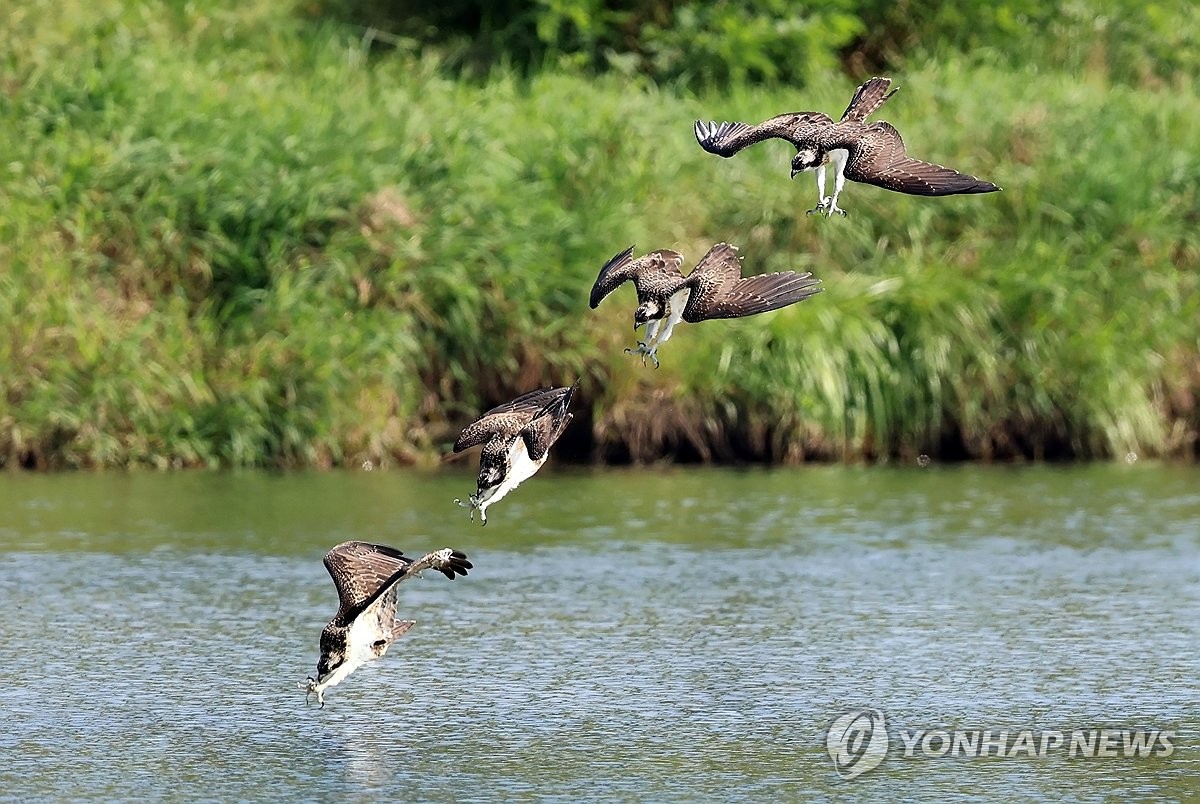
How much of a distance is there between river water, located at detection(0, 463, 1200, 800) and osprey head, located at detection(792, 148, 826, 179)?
5.84 ft

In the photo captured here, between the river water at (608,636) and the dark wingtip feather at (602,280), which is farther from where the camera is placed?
the dark wingtip feather at (602,280)

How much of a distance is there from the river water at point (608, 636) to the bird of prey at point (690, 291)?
1314 mm

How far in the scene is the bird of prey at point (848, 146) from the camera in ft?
22.4

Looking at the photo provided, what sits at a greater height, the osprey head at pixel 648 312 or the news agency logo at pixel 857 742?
the osprey head at pixel 648 312

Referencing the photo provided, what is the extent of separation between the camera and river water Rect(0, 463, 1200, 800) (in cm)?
655

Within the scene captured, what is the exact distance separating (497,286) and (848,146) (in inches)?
299

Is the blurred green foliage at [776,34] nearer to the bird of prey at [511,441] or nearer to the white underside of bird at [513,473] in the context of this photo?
the bird of prey at [511,441]

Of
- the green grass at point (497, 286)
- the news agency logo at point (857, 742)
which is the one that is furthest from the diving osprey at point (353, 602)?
the green grass at point (497, 286)

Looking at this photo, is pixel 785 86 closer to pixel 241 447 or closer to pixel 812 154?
pixel 241 447

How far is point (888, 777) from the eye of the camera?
Result: 21.1ft

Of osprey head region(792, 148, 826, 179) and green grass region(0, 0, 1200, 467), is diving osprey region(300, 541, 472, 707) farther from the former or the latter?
green grass region(0, 0, 1200, 467)

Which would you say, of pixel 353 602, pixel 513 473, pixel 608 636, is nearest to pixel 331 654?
pixel 353 602

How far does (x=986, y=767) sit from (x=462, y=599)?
11.8 feet

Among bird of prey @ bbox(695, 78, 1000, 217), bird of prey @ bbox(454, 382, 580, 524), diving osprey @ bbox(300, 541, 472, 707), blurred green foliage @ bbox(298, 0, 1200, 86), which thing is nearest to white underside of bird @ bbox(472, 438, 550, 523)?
bird of prey @ bbox(454, 382, 580, 524)
